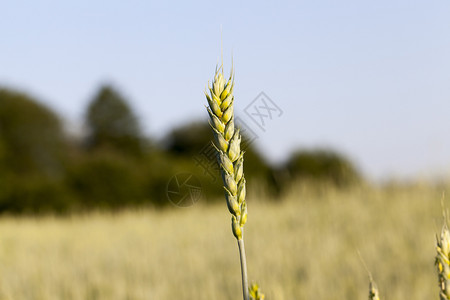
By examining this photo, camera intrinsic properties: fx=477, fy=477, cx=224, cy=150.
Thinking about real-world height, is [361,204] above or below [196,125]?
below

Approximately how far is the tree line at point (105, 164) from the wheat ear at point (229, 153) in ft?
3.66

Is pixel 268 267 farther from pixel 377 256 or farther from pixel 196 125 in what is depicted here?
pixel 196 125

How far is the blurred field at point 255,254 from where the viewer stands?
445 centimetres

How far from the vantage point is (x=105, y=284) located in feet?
15.5

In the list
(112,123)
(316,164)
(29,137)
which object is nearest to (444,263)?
(316,164)

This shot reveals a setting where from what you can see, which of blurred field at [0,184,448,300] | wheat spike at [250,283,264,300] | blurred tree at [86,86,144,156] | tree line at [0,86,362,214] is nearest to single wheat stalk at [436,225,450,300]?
wheat spike at [250,283,264,300]

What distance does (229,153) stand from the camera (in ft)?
2.09

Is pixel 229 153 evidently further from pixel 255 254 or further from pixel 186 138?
pixel 186 138

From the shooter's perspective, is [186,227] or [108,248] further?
[186,227]

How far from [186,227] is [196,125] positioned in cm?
1805

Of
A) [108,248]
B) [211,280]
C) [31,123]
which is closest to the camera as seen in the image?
[211,280]

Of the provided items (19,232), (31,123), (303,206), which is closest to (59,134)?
(31,123)

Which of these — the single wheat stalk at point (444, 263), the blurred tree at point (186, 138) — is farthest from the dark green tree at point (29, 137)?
the single wheat stalk at point (444, 263)

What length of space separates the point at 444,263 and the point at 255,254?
547cm
